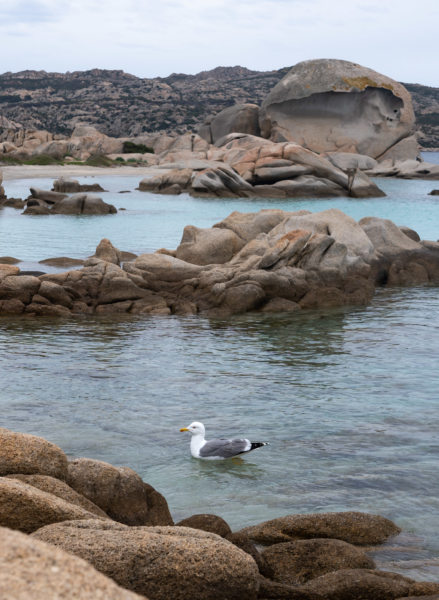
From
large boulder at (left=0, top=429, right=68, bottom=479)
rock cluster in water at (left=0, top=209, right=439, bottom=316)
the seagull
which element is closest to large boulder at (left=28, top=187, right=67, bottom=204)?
rock cluster in water at (left=0, top=209, right=439, bottom=316)

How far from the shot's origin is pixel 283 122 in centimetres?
9250

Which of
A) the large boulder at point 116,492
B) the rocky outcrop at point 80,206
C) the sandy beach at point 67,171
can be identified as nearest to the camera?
the large boulder at point 116,492

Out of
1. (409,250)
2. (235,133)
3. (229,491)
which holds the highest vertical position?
(235,133)

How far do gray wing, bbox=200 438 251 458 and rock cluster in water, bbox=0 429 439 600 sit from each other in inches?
94.0

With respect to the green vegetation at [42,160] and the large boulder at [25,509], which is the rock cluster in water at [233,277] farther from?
the green vegetation at [42,160]

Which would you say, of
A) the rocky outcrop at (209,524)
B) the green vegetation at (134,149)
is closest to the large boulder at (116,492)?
the rocky outcrop at (209,524)

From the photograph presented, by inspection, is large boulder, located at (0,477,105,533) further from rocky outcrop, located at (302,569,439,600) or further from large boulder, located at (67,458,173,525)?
rocky outcrop, located at (302,569,439,600)

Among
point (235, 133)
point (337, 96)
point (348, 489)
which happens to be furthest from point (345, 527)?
point (337, 96)

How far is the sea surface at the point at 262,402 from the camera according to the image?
394 inches

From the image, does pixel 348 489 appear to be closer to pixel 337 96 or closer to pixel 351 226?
pixel 351 226

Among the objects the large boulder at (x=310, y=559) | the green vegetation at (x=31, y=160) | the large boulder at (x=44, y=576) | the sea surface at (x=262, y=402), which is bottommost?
the sea surface at (x=262, y=402)

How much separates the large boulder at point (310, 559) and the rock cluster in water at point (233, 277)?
14065 mm

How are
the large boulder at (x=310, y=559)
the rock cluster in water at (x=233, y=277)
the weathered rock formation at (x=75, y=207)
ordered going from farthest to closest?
the weathered rock formation at (x=75, y=207)
the rock cluster in water at (x=233, y=277)
the large boulder at (x=310, y=559)

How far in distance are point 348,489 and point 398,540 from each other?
1.60 metres
